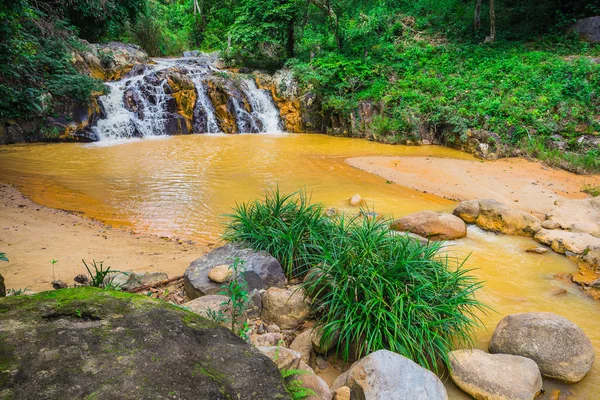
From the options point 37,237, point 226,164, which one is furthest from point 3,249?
point 226,164

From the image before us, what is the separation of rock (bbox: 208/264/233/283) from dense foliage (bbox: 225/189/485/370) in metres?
0.66

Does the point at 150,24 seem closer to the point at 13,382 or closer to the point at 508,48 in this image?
the point at 508,48

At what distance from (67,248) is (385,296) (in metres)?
3.85

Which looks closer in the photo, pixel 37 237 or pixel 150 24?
pixel 37 237

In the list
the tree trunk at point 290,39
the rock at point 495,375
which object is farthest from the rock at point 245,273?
the tree trunk at point 290,39

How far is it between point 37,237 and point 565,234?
7.65 metres

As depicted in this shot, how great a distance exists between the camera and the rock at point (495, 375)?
2605 millimetres

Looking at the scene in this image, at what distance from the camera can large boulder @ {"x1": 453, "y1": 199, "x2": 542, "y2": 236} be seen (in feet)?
19.9

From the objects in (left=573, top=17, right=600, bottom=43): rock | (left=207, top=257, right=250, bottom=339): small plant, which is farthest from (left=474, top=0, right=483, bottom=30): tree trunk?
(left=207, top=257, right=250, bottom=339): small plant

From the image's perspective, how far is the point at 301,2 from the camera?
64.2ft

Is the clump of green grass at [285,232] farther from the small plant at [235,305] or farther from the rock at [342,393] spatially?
the rock at [342,393]

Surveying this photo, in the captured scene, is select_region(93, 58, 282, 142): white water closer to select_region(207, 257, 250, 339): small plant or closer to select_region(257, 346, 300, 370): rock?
select_region(207, 257, 250, 339): small plant

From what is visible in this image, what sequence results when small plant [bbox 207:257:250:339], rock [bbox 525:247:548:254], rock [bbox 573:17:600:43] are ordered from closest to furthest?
small plant [bbox 207:257:250:339] → rock [bbox 525:247:548:254] → rock [bbox 573:17:600:43]

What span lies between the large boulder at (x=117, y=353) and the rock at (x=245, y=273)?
147 cm
